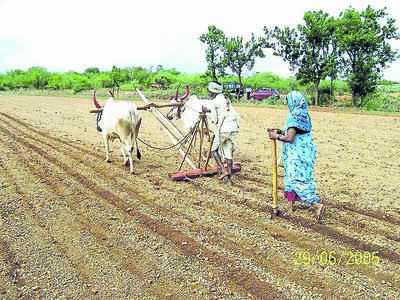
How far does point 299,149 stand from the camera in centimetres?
634

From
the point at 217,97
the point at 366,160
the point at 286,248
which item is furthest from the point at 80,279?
the point at 366,160

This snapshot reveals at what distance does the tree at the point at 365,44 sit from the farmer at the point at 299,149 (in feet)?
68.7

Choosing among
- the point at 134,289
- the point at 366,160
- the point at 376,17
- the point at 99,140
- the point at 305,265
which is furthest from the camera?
the point at 376,17

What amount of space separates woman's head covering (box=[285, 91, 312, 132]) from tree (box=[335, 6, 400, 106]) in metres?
20.9

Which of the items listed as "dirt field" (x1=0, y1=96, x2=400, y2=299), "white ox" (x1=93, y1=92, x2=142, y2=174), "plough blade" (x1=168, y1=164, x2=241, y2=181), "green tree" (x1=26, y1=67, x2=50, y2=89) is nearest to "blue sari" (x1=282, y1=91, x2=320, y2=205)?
"dirt field" (x1=0, y1=96, x2=400, y2=299)

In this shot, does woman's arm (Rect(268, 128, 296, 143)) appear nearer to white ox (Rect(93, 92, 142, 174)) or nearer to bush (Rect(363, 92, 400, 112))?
white ox (Rect(93, 92, 142, 174))

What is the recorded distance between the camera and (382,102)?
2658 centimetres

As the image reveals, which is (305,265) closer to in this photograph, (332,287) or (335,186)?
(332,287)

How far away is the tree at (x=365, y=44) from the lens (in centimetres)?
2562

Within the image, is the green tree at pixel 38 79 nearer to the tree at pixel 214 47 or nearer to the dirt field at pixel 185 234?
the tree at pixel 214 47

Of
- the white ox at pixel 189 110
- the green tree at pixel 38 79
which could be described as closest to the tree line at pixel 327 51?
the white ox at pixel 189 110

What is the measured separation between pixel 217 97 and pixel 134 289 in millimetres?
4410

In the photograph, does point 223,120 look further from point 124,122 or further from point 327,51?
point 327,51
